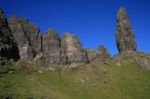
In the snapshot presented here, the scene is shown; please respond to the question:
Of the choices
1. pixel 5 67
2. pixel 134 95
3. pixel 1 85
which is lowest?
pixel 134 95

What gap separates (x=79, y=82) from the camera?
16625 centimetres

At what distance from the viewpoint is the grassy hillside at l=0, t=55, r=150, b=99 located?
138125 mm

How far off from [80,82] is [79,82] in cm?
74

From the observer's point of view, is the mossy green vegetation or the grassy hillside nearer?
the mossy green vegetation

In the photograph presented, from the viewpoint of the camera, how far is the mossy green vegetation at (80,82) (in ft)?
453

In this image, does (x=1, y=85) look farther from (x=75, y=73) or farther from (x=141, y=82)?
(x=141, y=82)

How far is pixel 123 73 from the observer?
185m

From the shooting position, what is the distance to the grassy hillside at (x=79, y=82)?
138 metres

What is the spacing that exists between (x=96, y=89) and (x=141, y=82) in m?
37.3

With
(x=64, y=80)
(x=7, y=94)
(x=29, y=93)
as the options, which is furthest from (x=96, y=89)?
(x=7, y=94)

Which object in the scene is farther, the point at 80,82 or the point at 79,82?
the point at 80,82

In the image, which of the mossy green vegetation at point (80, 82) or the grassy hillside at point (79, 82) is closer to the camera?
the mossy green vegetation at point (80, 82)

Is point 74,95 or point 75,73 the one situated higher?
point 75,73

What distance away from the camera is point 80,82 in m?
166
